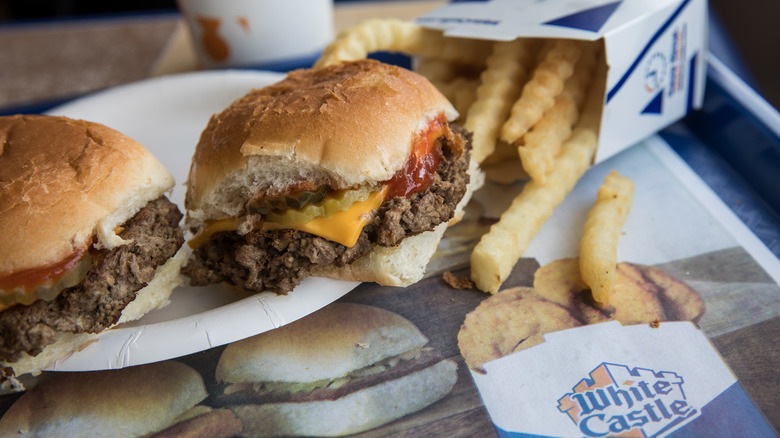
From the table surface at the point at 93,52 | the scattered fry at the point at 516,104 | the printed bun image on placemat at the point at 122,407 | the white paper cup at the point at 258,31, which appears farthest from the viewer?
the table surface at the point at 93,52

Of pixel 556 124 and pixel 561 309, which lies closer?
pixel 561 309

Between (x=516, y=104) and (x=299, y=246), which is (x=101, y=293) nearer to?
(x=299, y=246)

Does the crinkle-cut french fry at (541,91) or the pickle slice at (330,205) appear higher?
the pickle slice at (330,205)

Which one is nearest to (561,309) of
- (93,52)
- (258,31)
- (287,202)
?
(287,202)

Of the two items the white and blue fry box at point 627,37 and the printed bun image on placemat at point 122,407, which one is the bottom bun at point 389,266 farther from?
the white and blue fry box at point 627,37

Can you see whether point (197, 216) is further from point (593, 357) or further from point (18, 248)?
point (593, 357)

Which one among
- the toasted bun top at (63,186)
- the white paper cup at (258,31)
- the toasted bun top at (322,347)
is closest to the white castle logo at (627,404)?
the toasted bun top at (322,347)

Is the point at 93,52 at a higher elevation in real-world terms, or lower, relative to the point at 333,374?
higher

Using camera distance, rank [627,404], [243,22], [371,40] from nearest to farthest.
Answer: [627,404], [371,40], [243,22]
